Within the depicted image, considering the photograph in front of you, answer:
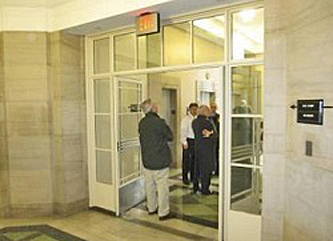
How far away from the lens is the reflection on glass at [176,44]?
3570 millimetres

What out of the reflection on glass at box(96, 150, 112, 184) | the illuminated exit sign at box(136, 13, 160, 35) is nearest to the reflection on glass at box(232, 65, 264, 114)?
the illuminated exit sign at box(136, 13, 160, 35)

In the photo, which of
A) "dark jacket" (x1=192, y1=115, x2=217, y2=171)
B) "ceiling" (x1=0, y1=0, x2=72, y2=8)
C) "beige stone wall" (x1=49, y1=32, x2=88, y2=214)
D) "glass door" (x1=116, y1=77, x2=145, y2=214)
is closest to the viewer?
"ceiling" (x1=0, y1=0, x2=72, y2=8)

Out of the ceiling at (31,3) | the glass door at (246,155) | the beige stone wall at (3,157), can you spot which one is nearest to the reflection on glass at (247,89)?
the glass door at (246,155)

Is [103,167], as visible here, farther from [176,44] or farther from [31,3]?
[31,3]

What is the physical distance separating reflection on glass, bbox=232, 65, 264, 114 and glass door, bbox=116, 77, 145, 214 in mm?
1681

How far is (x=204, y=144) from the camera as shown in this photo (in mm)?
4887

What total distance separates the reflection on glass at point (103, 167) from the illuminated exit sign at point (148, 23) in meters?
1.80

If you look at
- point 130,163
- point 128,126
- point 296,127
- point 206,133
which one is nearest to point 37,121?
point 128,126

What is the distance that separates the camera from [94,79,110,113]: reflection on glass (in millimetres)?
4293

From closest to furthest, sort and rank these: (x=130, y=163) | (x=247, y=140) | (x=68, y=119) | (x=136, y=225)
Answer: (x=247, y=140), (x=136, y=225), (x=68, y=119), (x=130, y=163)

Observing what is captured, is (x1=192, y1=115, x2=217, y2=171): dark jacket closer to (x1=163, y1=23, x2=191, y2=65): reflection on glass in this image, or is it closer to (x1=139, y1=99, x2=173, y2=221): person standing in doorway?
(x1=139, y1=99, x2=173, y2=221): person standing in doorway

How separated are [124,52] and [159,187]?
6.11 feet

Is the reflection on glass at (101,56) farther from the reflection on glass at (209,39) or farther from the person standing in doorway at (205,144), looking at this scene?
the person standing in doorway at (205,144)

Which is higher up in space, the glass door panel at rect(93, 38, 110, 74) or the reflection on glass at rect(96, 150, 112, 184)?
the glass door panel at rect(93, 38, 110, 74)
